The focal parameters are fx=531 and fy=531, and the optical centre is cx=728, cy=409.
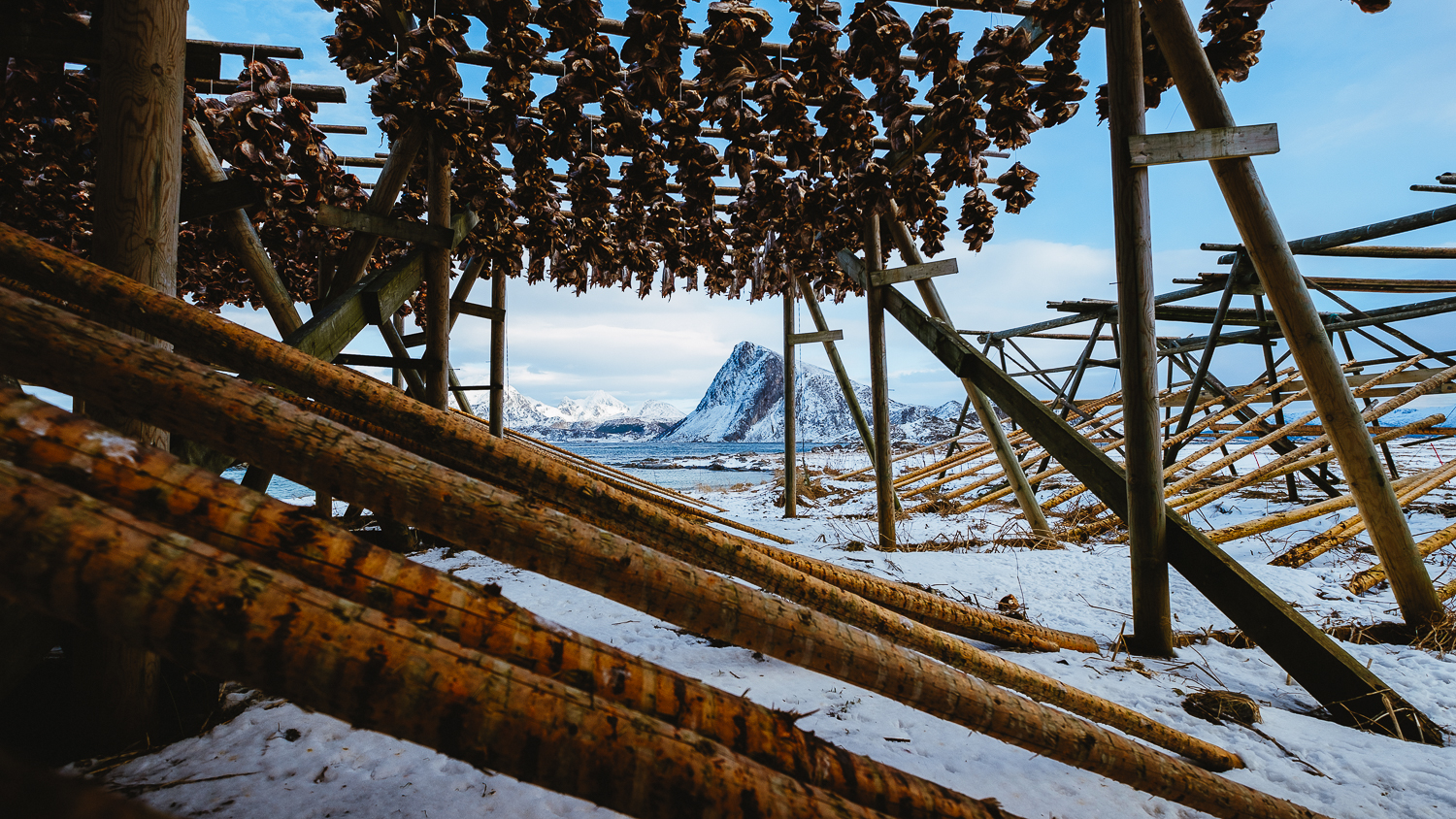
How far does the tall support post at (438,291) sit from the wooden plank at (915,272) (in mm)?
3909

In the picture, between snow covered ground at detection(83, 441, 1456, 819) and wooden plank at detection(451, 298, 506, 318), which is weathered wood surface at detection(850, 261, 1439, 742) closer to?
snow covered ground at detection(83, 441, 1456, 819)

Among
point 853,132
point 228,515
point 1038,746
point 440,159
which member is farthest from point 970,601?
point 440,159

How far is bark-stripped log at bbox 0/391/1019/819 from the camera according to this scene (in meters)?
0.85

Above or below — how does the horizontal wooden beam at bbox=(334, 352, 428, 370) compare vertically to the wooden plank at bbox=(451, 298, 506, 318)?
below

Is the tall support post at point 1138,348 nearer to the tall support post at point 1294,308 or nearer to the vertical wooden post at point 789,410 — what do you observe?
the tall support post at point 1294,308

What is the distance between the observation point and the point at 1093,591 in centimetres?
395

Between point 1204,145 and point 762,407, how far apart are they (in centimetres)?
13489

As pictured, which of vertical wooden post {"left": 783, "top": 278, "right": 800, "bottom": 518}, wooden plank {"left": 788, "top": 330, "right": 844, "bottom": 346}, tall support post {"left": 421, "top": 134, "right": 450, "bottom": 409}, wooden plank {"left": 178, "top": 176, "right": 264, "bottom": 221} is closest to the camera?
wooden plank {"left": 178, "top": 176, "right": 264, "bottom": 221}

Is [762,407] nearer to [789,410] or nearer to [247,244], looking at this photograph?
[789,410]

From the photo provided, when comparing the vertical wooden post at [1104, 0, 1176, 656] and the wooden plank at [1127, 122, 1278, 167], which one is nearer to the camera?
the wooden plank at [1127, 122, 1278, 167]

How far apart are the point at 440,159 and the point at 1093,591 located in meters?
6.05

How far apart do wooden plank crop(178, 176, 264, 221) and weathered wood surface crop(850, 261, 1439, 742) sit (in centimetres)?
478

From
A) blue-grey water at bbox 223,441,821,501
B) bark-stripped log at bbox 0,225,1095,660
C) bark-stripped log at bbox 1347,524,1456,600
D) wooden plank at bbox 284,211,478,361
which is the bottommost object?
blue-grey water at bbox 223,441,821,501

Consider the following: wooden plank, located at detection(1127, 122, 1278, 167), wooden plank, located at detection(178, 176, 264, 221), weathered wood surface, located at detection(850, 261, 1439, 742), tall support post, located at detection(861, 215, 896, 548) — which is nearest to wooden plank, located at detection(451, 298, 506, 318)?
wooden plank, located at detection(178, 176, 264, 221)
